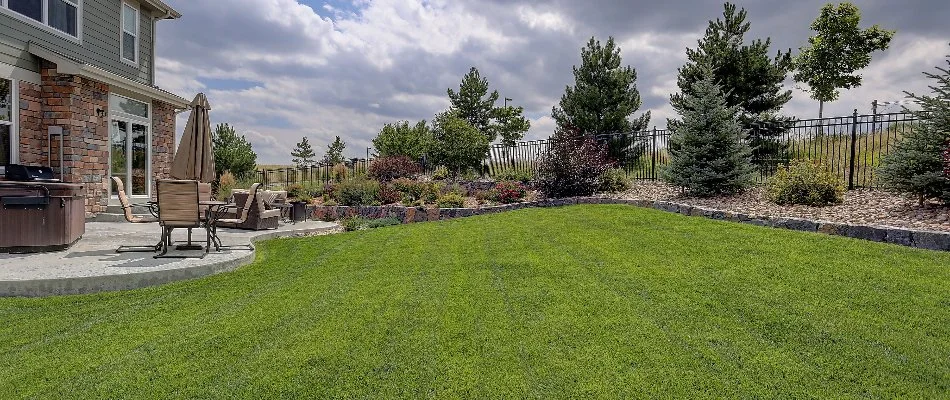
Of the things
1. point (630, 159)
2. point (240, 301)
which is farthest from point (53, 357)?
point (630, 159)

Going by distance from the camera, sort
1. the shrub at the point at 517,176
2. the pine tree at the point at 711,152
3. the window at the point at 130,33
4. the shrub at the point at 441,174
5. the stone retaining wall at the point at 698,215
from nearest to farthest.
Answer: the stone retaining wall at the point at 698,215 < the pine tree at the point at 711,152 < the window at the point at 130,33 < the shrub at the point at 517,176 < the shrub at the point at 441,174

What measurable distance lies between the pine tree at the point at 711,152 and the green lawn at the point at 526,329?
12.1ft

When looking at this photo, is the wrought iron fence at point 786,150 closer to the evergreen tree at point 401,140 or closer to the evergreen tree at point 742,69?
the evergreen tree at point 742,69

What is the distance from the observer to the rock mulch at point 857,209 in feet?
21.4

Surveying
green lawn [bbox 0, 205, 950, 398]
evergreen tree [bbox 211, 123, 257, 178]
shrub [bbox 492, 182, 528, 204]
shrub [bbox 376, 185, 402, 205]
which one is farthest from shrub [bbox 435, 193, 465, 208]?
evergreen tree [bbox 211, 123, 257, 178]

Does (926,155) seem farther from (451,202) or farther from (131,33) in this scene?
(131,33)

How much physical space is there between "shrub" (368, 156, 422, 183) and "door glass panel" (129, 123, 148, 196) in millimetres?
6388

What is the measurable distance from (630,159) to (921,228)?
9036 mm

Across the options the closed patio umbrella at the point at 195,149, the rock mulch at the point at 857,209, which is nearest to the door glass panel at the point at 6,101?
the closed patio umbrella at the point at 195,149

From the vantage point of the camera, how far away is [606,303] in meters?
4.06

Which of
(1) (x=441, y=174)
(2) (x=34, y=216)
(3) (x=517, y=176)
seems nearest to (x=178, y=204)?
(2) (x=34, y=216)

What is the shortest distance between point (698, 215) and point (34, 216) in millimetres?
9581

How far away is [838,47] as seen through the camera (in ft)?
60.7

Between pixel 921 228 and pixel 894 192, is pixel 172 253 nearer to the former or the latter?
pixel 921 228
